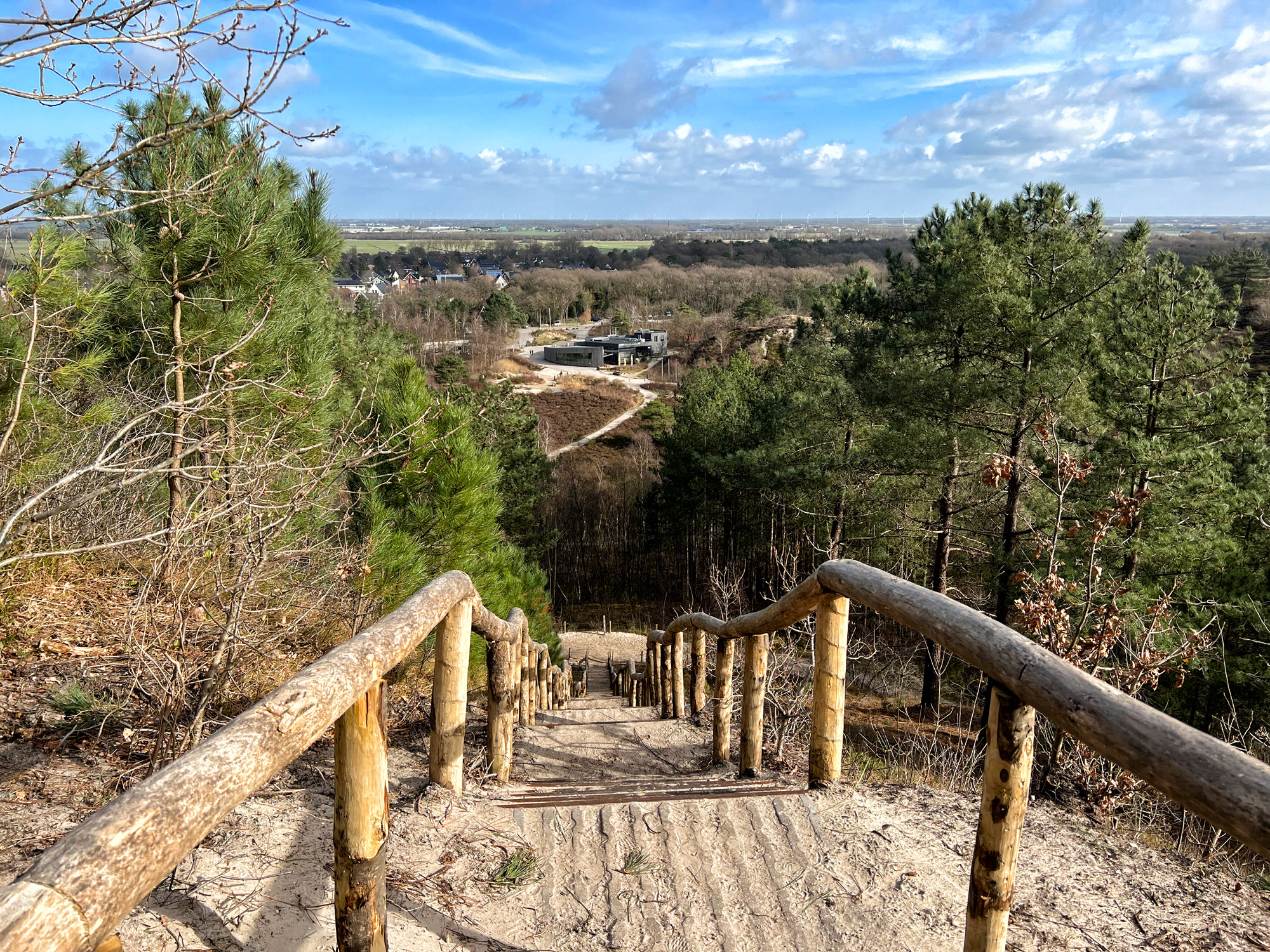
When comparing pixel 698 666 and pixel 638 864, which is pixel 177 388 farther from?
pixel 638 864

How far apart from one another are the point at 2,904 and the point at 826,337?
70.7 feet

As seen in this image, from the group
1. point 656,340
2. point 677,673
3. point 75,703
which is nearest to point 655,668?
point 677,673

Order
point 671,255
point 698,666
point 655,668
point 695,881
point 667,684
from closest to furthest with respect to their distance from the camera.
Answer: point 695,881
point 698,666
point 667,684
point 655,668
point 671,255

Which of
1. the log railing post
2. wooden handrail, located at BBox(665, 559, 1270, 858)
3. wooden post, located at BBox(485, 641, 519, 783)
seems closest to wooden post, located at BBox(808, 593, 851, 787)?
wooden handrail, located at BBox(665, 559, 1270, 858)

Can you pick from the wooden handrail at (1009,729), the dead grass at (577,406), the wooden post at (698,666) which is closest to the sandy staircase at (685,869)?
the wooden handrail at (1009,729)

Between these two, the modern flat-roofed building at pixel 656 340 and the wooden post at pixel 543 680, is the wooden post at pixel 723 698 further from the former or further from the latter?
the modern flat-roofed building at pixel 656 340

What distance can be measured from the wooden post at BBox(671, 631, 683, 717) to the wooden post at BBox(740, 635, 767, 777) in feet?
11.4

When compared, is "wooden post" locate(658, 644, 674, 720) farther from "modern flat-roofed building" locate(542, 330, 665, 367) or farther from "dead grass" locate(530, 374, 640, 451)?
"modern flat-roofed building" locate(542, 330, 665, 367)

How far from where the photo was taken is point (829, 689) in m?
3.16

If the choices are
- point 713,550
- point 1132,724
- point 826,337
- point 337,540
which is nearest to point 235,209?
point 337,540

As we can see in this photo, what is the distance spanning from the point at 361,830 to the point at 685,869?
1.16 m

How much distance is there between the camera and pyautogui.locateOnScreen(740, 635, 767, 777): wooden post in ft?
12.3

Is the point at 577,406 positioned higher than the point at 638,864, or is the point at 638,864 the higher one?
the point at 638,864

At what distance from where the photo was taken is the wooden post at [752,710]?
3758 millimetres
